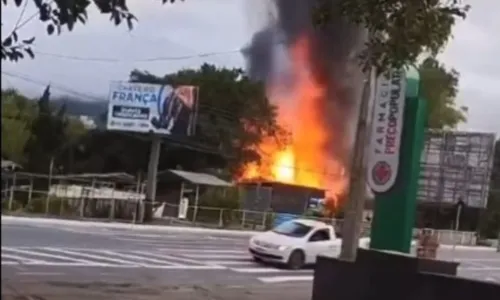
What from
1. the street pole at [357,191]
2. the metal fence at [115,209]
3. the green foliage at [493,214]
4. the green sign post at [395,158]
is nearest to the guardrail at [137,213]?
the metal fence at [115,209]

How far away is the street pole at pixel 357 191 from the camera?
1457 centimetres

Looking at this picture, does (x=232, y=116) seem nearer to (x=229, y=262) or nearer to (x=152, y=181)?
(x=152, y=181)

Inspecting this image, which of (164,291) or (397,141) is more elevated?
(397,141)

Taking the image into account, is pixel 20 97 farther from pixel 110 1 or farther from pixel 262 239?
pixel 110 1

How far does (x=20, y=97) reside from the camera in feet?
137

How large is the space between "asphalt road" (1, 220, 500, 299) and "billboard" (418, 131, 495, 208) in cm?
1311

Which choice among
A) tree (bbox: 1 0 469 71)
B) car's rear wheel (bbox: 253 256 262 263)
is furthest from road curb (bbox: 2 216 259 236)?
tree (bbox: 1 0 469 71)

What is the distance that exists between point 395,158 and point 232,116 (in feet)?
133

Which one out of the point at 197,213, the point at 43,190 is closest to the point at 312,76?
the point at 197,213

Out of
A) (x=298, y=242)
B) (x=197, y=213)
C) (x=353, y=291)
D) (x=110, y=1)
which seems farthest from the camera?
(x=197, y=213)

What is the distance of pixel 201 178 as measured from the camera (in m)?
51.1

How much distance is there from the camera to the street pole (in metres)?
14.6

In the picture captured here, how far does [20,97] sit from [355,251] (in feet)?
99.3

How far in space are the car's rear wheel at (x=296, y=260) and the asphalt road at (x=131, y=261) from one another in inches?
15.4
